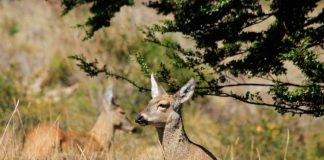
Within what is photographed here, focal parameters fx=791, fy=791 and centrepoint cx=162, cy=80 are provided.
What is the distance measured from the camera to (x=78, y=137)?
10828 millimetres

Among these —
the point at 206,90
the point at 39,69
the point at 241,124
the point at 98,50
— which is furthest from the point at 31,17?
the point at 206,90

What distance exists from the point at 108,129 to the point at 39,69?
10.8 metres

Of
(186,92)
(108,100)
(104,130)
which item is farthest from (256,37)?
(108,100)

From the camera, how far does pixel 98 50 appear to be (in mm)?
17656

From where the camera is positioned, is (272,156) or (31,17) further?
(31,17)

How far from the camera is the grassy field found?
512 inches

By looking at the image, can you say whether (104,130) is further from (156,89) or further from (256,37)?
(256,37)

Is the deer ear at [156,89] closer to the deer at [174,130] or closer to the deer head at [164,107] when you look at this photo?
the deer head at [164,107]

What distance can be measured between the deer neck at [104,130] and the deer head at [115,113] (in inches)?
3.2

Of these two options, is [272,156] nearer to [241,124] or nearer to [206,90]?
[241,124]

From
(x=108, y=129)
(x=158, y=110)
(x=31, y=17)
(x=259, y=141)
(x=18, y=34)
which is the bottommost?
(x=158, y=110)

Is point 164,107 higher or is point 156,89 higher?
point 156,89

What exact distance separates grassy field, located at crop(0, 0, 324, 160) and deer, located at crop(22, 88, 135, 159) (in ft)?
0.59

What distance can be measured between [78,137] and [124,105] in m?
6.67
